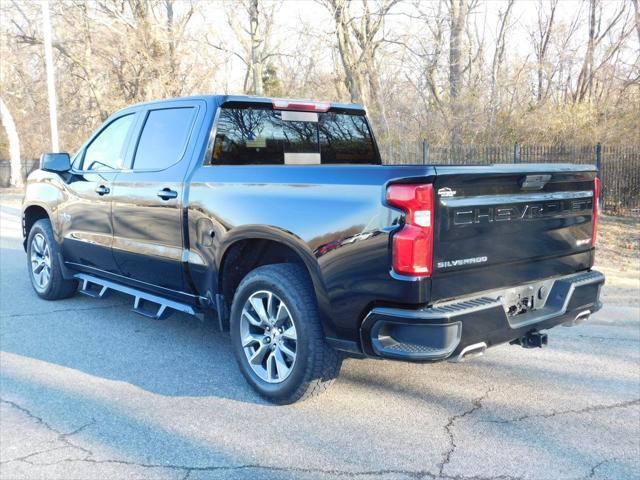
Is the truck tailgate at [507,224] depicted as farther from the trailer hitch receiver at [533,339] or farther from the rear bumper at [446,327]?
the trailer hitch receiver at [533,339]

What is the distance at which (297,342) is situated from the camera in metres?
3.77

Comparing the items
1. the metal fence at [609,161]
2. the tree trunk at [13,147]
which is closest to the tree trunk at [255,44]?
the metal fence at [609,161]

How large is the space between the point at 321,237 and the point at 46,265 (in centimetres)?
427

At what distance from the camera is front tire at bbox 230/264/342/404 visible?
3.73 meters

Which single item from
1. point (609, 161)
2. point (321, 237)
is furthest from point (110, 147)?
point (609, 161)

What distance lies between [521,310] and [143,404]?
2.50 meters

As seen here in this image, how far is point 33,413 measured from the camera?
12.7 feet

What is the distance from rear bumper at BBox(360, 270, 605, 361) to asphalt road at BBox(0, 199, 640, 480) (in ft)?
1.93

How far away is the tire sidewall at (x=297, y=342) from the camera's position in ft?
12.2

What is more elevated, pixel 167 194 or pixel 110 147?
pixel 110 147

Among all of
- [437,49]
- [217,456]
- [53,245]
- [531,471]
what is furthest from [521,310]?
[437,49]

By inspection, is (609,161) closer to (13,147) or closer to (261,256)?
(261,256)

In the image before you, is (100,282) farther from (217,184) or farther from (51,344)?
(217,184)

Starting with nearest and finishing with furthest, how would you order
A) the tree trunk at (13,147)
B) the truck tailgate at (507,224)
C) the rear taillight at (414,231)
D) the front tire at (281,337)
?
1. the rear taillight at (414,231)
2. the truck tailgate at (507,224)
3. the front tire at (281,337)
4. the tree trunk at (13,147)
